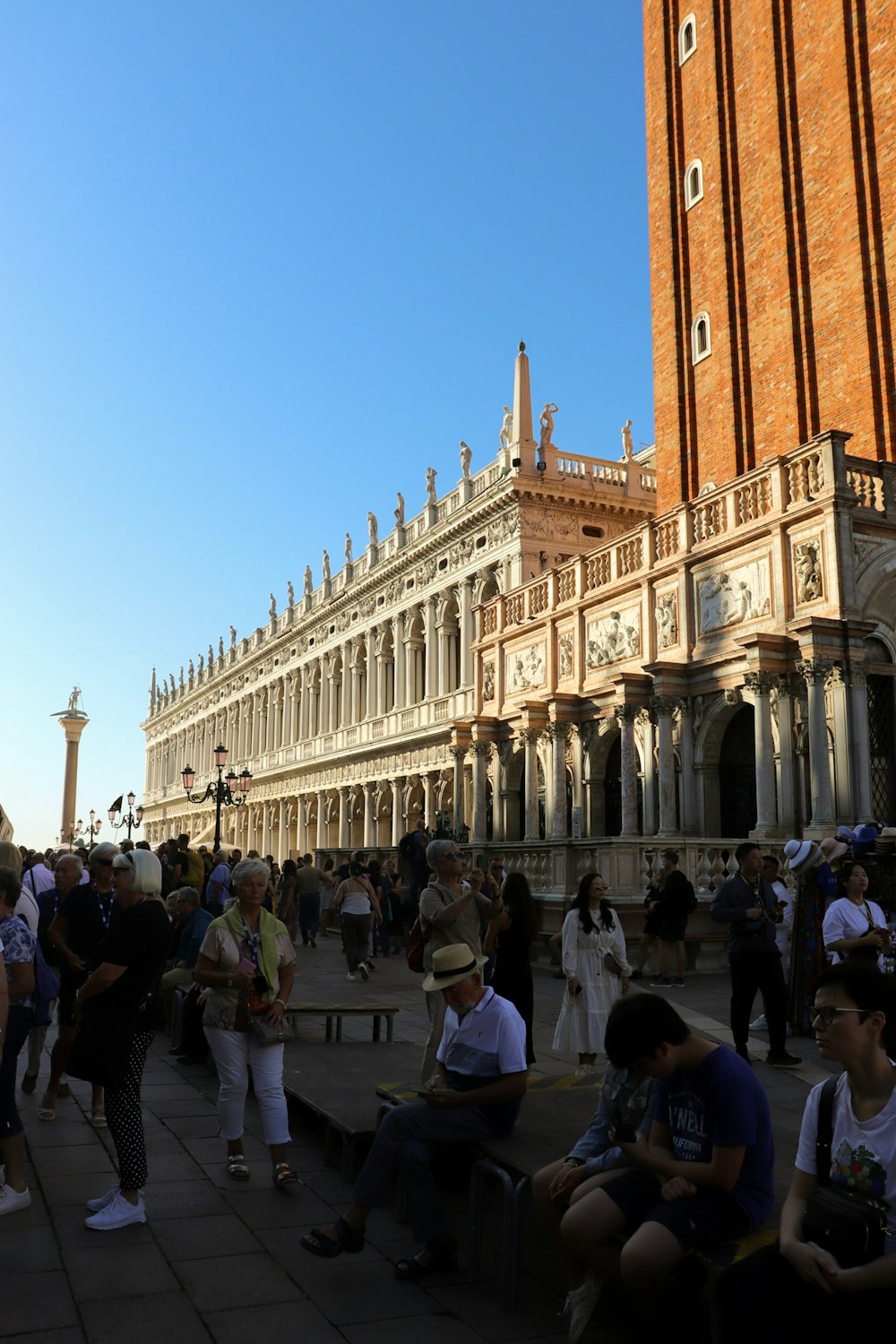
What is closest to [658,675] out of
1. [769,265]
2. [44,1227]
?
[769,265]

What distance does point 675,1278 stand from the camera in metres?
3.58

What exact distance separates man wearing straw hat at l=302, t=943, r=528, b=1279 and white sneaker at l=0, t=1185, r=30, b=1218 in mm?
1466

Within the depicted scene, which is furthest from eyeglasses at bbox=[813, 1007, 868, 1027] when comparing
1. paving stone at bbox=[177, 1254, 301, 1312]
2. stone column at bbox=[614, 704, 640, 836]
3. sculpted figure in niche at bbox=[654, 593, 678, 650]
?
stone column at bbox=[614, 704, 640, 836]

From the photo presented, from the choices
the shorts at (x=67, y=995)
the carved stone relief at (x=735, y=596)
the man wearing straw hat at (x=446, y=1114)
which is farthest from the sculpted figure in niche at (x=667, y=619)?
the man wearing straw hat at (x=446, y=1114)

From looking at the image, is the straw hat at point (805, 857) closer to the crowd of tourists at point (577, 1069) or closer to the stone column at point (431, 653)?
the crowd of tourists at point (577, 1069)

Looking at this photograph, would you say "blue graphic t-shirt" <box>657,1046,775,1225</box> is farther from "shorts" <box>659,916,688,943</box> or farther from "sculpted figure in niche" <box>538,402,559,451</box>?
"sculpted figure in niche" <box>538,402,559,451</box>

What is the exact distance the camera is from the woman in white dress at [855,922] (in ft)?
24.7

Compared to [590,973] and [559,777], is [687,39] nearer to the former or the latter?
[559,777]

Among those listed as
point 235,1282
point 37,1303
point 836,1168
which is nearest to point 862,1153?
point 836,1168

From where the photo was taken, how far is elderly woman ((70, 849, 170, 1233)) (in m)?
5.11

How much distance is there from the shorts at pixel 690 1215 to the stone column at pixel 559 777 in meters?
17.1

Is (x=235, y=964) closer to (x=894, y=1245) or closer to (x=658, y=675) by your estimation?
(x=894, y=1245)

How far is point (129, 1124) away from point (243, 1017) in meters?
0.82

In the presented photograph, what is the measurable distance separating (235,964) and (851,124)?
66.7 ft
